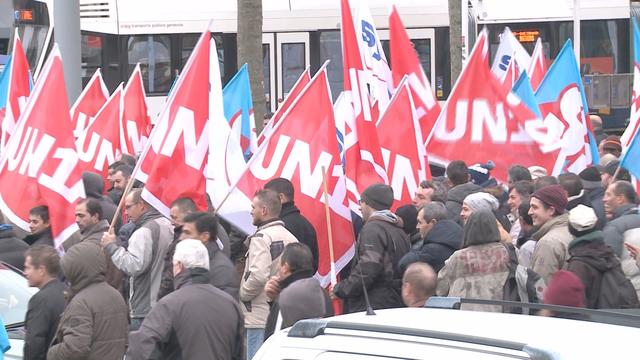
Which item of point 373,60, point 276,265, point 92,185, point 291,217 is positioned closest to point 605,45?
point 373,60

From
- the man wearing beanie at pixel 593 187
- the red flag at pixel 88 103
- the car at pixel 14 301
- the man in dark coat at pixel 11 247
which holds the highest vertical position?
the red flag at pixel 88 103

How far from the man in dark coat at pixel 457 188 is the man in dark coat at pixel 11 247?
313 cm

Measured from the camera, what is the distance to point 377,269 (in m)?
7.38

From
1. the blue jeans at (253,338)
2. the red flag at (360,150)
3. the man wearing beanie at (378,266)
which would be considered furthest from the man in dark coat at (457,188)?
the blue jeans at (253,338)

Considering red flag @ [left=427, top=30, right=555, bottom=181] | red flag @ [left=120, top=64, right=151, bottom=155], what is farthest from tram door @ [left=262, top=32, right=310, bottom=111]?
red flag @ [left=427, top=30, right=555, bottom=181]

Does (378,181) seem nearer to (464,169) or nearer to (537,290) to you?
(464,169)

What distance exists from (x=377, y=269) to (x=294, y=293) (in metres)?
1.54

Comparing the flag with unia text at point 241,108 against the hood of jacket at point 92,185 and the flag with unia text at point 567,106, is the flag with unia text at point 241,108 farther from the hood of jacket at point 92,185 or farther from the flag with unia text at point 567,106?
the flag with unia text at point 567,106

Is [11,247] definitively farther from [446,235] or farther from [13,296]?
[446,235]

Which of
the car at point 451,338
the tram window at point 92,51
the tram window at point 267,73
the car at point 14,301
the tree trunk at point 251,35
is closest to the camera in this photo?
the car at point 451,338

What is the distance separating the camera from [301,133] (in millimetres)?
8812

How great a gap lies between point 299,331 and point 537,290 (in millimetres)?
Answer: 3169

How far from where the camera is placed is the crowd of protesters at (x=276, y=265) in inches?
233

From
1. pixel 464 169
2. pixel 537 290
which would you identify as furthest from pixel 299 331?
pixel 464 169
